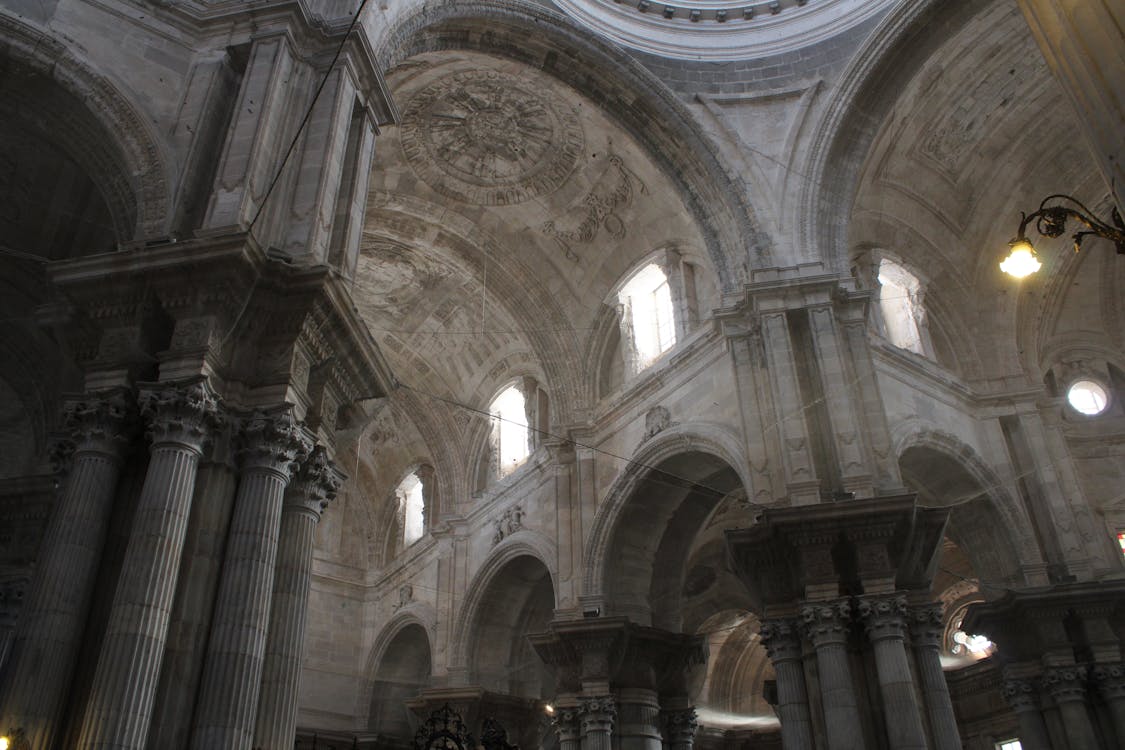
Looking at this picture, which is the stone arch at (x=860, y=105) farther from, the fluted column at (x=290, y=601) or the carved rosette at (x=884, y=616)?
the fluted column at (x=290, y=601)

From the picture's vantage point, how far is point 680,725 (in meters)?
15.5

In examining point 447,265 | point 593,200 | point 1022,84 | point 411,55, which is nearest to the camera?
point 411,55

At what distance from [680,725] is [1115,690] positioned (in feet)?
21.8

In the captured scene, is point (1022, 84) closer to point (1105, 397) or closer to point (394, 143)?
point (1105, 397)

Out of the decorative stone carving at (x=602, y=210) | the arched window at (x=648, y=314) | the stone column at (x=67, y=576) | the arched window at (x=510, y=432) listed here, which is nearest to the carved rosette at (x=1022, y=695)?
the arched window at (x=648, y=314)

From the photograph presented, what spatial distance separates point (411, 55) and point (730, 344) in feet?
21.2

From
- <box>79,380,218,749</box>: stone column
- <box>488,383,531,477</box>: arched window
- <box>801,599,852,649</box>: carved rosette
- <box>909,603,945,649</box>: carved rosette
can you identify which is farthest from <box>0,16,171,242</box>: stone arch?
<box>488,383,531,477</box>: arched window

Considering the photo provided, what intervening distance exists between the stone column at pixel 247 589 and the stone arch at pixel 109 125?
263 cm

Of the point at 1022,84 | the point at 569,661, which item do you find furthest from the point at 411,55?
the point at 1022,84

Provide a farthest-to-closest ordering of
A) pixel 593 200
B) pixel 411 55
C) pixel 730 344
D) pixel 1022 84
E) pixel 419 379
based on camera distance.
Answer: pixel 419 379 → pixel 593 200 → pixel 1022 84 → pixel 730 344 → pixel 411 55

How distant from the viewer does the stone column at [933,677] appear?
35.1ft

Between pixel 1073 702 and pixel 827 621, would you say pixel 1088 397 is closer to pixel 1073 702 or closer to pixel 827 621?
pixel 1073 702

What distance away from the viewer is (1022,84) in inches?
663

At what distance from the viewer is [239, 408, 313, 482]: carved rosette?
766cm
